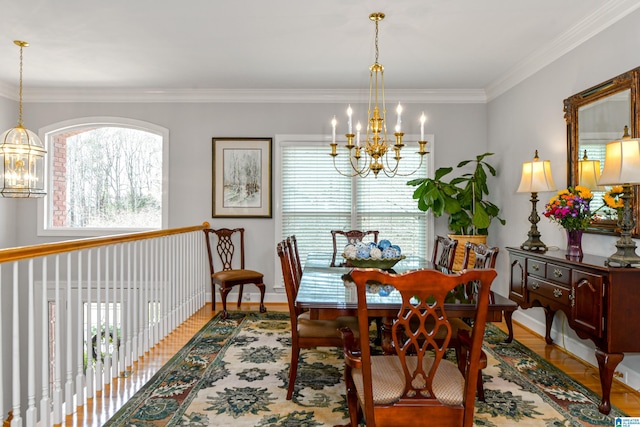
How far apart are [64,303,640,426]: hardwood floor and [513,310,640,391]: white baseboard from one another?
0.15 ft

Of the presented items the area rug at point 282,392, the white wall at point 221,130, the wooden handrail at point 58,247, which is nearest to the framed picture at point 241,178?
the white wall at point 221,130

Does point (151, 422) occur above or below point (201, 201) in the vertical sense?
below

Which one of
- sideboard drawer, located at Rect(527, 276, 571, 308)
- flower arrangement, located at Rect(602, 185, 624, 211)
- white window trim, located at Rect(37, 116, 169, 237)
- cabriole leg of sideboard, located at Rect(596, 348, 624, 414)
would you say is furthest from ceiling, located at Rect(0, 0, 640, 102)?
cabriole leg of sideboard, located at Rect(596, 348, 624, 414)

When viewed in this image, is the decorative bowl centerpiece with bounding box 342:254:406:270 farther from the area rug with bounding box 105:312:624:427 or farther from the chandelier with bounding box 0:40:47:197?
the chandelier with bounding box 0:40:47:197

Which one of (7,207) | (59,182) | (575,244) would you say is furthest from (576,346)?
(7,207)

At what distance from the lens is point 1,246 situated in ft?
17.4

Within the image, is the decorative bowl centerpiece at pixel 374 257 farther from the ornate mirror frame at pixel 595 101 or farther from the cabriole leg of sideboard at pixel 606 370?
the ornate mirror frame at pixel 595 101

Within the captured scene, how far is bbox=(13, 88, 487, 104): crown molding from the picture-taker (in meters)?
5.55

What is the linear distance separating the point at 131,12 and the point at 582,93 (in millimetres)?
3608

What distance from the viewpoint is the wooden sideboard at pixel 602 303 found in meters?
2.51

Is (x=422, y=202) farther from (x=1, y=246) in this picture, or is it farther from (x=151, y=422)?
(x=1, y=246)

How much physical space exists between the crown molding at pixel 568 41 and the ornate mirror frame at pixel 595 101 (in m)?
0.45

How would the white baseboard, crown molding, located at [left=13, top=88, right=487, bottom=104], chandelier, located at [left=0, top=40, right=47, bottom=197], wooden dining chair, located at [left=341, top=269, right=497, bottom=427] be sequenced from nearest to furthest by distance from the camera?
1. wooden dining chair, located at [left=341, top=269, right=497, bottom=427]
2. the white baseboard
3. chandelier, located at [left=0, top=40, right=47, bottom=197]
4. crown molding, located at [left=13, top=88, right=487, bottom=104]

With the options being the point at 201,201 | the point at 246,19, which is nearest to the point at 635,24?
the point at 246,19
